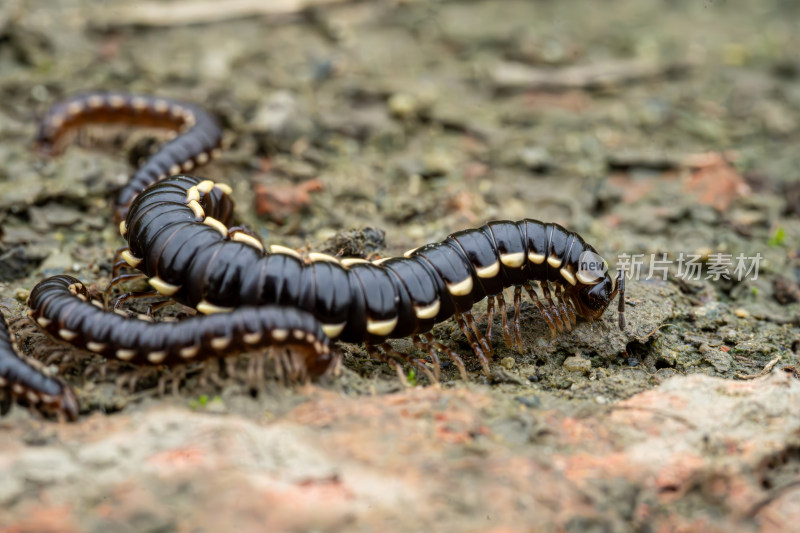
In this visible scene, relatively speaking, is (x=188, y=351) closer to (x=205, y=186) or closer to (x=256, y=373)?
(x=256, y=373)

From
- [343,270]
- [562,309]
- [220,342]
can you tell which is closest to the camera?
[220,342]

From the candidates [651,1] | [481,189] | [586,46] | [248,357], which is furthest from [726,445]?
[651,1]

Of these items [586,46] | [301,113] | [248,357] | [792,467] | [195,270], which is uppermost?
[586,46]

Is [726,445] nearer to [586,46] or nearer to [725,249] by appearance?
[725,249]

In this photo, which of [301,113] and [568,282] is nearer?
[568,282]

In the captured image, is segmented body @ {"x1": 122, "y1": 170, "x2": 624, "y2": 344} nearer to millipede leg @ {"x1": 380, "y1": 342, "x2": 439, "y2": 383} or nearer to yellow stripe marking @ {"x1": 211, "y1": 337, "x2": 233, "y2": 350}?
millipede leg @ {"x1": 380, "y1": 342, "x2": 439, "y2": 383}

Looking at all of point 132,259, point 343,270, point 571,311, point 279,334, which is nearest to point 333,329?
point 343,270
